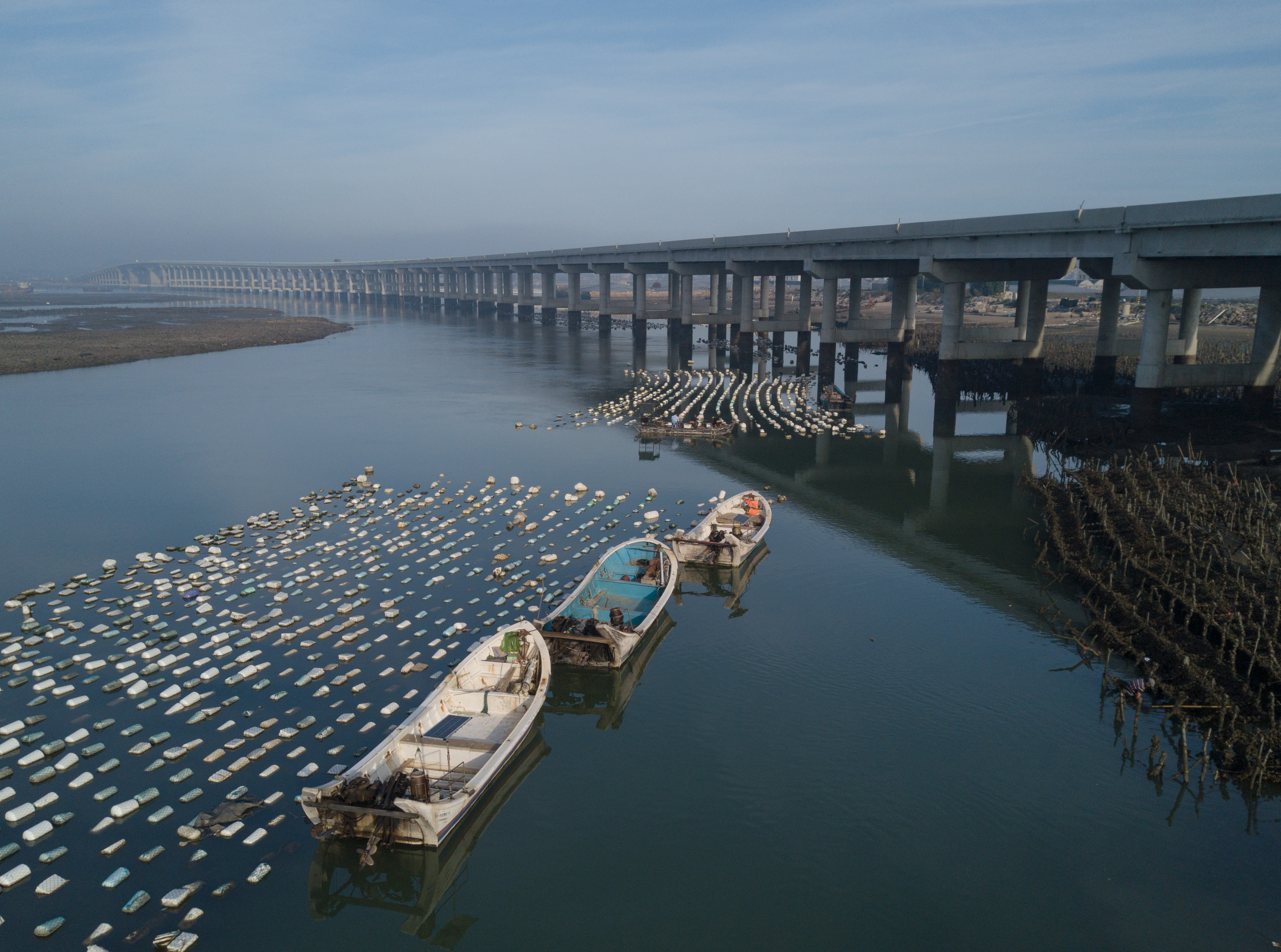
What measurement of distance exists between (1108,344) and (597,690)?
5112 cm

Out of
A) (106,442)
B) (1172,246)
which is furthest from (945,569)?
(106,442)

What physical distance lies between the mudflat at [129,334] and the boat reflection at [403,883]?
3382 inches

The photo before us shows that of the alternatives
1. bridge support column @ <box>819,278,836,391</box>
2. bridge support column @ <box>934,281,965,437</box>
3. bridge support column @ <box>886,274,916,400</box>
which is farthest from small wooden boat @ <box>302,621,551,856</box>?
bridge support column @ <box>886,274,916,400</box>

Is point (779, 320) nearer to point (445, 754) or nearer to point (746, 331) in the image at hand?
point (746, 331)

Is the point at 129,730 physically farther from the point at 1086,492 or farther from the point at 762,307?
the point at 762,307

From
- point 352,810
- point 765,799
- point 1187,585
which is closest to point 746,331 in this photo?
point 1187,585

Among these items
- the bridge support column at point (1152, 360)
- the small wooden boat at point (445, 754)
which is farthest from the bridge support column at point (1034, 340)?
the small wooden boat at point (445, 754)

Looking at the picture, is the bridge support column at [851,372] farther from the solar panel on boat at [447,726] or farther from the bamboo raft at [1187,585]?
the solar panel on boat at [447,726]

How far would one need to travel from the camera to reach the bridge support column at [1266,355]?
1842 inches

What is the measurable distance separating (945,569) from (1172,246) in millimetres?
21657

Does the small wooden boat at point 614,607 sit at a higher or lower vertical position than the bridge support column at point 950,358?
lower

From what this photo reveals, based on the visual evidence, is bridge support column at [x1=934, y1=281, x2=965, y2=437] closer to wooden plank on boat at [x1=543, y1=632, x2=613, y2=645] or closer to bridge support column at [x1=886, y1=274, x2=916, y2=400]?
bridge support column at [x1=886, y1=274, x2=916, y2=400]

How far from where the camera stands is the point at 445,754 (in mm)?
18219

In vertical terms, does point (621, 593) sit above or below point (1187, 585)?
below
